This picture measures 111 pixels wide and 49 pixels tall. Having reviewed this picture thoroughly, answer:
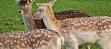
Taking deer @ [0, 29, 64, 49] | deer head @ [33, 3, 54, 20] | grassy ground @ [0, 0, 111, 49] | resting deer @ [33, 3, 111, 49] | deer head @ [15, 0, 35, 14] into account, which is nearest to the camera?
deer @ [0, 29, 64, 49]

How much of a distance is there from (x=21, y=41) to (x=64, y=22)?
6.30ft

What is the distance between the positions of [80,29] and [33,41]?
1.88m

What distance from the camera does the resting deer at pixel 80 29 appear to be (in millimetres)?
6754

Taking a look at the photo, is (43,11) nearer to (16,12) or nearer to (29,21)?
(29,21)

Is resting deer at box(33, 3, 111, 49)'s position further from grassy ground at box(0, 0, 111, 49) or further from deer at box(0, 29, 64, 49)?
grassy ground at box(0, 0, 111, 49)

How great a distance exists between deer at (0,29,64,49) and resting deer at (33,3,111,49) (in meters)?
1.36

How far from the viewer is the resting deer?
266 inches

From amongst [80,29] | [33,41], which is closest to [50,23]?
[80,29]

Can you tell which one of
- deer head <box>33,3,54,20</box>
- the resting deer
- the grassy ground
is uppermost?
deer head <box>33,3,54,20</box>

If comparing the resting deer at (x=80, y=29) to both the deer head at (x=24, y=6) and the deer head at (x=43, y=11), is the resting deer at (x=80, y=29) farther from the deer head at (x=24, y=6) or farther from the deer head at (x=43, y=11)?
the deer head at (x=24, y=6)

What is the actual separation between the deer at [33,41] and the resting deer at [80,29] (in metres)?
1.36

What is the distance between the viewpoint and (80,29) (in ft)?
→ 22.5

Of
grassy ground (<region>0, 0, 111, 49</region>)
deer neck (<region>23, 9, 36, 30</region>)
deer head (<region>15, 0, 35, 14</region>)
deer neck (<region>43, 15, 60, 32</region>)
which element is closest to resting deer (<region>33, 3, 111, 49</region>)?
deer neck (<region>43, 15, 60, 32</region>)

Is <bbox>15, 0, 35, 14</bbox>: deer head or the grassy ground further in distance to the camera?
the grassy ground
